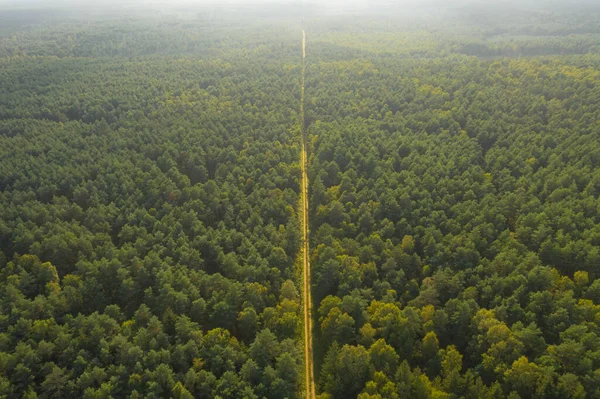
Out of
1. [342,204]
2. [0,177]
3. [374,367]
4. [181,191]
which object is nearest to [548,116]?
[342,204]

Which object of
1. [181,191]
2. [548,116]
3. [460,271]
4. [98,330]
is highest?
[548,116]

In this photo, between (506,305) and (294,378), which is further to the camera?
(506,305)

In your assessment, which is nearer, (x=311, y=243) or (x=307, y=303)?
(x=307, y=303)

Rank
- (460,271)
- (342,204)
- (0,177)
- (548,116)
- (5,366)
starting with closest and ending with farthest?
(5,366) < (460,271) < (342,204) < (0,177) < (548,116)

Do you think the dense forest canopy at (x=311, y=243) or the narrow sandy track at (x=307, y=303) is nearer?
the dense forest canopy at (x=311, y=243)

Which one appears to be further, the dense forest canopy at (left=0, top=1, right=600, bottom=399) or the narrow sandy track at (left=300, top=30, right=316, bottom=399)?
the narrow sandy track at (left=300, top=30, right=316, bottom=399)

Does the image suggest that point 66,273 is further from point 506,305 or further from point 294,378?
point 506,305

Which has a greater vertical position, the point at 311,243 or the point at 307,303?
the point at 311,243

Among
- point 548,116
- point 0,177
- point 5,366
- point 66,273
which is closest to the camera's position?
point 5,366
